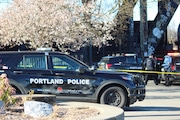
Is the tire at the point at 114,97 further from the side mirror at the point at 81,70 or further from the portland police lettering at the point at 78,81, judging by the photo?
the side mirror at the point at 81,70

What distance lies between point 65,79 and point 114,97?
1507 millimetres

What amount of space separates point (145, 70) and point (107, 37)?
13.3 feet

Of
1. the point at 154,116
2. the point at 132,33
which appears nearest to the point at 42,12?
the point at 154,116

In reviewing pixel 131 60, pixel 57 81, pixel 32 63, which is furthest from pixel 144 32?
pixel 57 81

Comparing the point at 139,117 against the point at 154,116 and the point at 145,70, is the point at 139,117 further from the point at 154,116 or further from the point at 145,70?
the point at 145,70

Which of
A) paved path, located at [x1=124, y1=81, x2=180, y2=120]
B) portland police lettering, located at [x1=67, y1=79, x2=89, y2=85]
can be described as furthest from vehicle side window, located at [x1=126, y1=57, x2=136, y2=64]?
portland police lettering, located at [x1=67, y1=79, x2=89, y2=85]

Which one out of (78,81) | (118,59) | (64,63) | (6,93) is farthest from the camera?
(118,59)

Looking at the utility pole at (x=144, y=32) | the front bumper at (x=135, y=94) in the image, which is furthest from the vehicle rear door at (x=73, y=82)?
the utility pole at (x=144, y=32)

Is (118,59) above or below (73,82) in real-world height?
above

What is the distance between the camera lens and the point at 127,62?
22.0m

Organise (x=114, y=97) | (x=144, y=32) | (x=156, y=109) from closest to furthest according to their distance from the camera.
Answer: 1. (x=114, y=97)
2. (x=156, y=109)
3. (x=144, y=32)

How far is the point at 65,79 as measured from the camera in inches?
462

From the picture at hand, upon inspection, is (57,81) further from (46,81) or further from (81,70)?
(81,70)

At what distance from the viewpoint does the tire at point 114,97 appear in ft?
38.9
